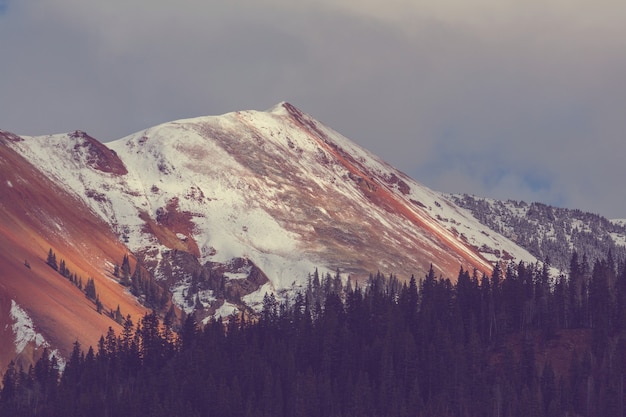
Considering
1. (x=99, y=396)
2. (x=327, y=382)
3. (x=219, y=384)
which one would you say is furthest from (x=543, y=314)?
(x=99, y=396)

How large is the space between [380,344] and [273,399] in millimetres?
18864

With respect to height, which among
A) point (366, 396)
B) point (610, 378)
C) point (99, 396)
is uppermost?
point (610, 378)

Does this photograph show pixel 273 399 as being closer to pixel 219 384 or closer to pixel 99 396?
pixel 219 384

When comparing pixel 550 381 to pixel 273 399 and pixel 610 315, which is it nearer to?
pixel 610 315

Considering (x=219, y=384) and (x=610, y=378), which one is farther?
(x=219, y=384)

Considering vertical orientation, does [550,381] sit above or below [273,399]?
above

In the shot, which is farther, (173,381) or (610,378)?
(173,381)

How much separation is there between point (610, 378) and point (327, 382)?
3470 cm

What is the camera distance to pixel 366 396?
607ft

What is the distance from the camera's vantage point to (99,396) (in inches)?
7859

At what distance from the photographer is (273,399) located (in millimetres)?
188000

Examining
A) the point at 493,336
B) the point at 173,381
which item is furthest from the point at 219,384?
the point at 493,336

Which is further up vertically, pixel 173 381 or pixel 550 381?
pixel 550 381

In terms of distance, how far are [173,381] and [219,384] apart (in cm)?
631
